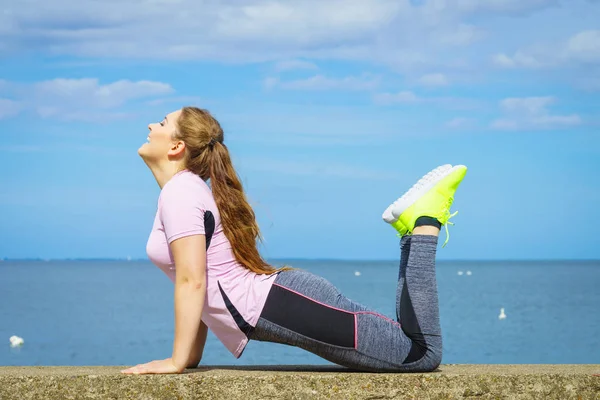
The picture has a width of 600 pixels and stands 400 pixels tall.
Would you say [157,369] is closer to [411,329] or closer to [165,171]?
[165,171]

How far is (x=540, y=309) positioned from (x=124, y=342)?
27578 mm

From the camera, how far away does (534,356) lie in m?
28.1

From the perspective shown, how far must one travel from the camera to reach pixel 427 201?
4.41 metres

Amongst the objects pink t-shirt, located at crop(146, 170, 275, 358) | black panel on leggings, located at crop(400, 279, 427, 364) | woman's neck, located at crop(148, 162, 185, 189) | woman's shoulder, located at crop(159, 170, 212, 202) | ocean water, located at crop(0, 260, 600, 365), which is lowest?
ocean water, located at crop(0, 260, 600, 365)

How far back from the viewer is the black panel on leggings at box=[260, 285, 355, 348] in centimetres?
431

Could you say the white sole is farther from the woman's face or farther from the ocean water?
the ocean water

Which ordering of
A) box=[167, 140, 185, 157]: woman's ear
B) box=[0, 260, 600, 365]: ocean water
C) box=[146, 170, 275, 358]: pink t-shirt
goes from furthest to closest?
box=[0, 260, 600, 365]: ocean water < box=[167, 140, 185, 157]: woman's ear < box=[146, 170, 275, 358]: pink t-shirt

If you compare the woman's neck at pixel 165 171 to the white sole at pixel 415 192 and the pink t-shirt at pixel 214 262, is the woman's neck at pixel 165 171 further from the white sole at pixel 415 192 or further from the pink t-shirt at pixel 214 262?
the white sole at pixel 415 192

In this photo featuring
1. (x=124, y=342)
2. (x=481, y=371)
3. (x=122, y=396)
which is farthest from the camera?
(x=124, y=342)

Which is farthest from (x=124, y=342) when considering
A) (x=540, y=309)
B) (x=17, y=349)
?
(x=540, y=309)

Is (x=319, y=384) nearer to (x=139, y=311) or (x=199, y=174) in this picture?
(x=199, y=174)

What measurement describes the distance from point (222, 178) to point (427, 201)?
3.68 feet

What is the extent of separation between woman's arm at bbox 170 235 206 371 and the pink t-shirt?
0.35ft

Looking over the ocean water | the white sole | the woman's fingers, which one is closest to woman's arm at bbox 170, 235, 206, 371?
the woman's fingers
